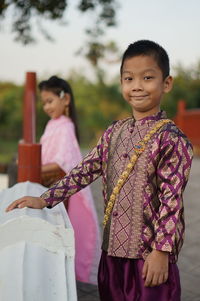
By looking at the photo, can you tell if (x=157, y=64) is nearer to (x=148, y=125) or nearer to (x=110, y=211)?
(x=148, y=125)

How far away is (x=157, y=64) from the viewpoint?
4.50ft

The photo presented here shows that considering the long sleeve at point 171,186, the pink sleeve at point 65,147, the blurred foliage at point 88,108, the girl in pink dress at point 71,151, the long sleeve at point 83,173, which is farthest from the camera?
the blurred foliage at point 88,108

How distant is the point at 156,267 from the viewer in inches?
50.3

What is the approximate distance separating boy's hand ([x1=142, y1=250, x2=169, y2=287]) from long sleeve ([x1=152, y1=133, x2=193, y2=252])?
0.10ft

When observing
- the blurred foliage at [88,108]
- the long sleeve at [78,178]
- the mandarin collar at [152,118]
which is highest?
the blurred foliage at [88,108]

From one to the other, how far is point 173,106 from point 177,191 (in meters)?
17.3

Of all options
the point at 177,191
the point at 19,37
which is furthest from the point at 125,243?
the point at 19,37

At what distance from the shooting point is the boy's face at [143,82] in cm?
136

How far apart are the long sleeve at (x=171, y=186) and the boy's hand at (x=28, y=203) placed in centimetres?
36

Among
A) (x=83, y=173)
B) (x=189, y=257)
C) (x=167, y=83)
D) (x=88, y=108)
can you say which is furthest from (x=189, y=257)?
(x=88, y=108)

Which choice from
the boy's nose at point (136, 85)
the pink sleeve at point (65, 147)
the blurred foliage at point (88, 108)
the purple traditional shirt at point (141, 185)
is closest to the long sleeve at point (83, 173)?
the purple traditional shirt at point (141, 185)

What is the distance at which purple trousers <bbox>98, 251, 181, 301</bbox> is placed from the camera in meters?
1.40

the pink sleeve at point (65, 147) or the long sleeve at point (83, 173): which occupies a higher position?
the pink sleeve at point (65, 147)

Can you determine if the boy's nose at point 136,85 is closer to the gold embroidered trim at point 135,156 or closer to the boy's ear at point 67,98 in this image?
the gold embroidered trim at point 135,156
